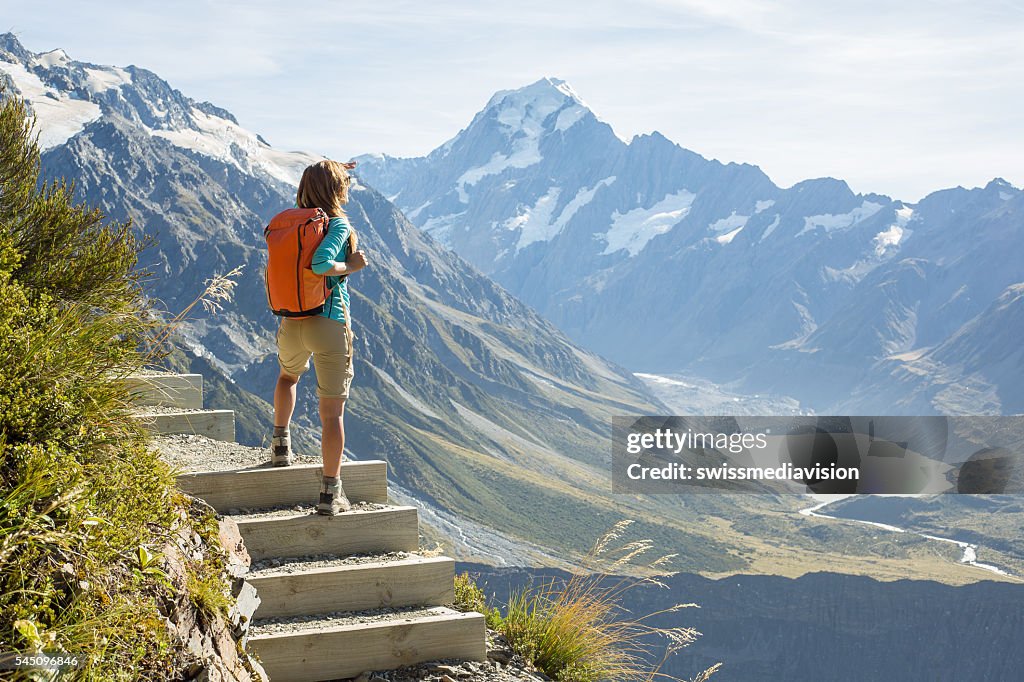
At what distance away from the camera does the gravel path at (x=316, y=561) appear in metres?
7.35

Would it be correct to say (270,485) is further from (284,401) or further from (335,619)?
(335,619)

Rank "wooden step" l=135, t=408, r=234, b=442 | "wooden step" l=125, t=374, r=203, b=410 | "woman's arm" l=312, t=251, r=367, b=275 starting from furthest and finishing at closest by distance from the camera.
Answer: "wooden step" l=125, t=374, r=203, b=410, "wooden step" l=135, t=408, r=234, b=442, "woman's arm" l=312, t=251, r=367, b=275

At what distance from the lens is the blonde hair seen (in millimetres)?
7902

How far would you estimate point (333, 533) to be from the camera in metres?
7.75

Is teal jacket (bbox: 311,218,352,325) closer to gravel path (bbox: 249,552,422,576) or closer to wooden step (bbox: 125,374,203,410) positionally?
gravel path (bbox: 249,552,422,576)

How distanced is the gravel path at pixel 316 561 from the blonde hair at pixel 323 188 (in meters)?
2.78

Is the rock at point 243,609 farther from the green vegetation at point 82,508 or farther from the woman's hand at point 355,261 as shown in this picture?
the woman's hand at point 355,261

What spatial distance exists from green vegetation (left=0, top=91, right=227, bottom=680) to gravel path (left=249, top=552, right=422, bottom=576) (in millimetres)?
898

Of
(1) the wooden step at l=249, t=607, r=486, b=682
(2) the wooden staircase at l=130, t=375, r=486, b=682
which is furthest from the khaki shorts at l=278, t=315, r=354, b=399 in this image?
(1) the wooden step at l=249, t=607, r=486, b=682

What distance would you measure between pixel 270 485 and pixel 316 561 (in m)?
0.87

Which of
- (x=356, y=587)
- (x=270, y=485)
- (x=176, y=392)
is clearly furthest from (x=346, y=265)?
(x=176, y=392)

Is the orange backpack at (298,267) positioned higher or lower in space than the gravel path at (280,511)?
higher

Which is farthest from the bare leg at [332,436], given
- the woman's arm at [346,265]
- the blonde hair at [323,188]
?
the blonde hair at [323,188]

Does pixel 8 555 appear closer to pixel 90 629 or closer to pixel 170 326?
pixel 90 629
